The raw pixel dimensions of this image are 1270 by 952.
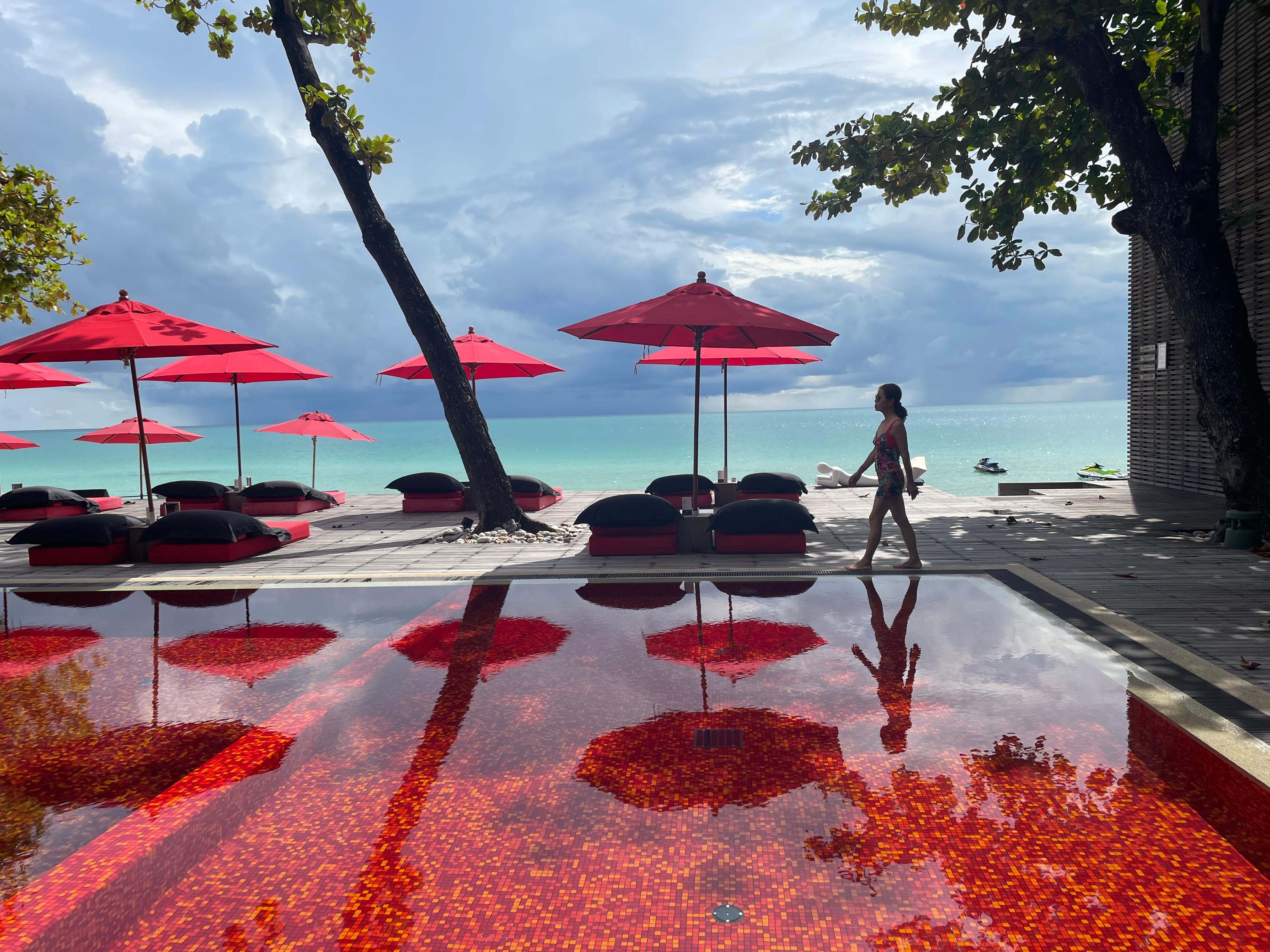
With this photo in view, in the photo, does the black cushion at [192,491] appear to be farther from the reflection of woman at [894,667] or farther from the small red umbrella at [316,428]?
the reflection of woman at [894,667]

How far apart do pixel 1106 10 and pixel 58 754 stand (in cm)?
1323

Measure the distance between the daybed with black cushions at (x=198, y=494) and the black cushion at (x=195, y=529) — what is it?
5953 mm

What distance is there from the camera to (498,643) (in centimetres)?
629

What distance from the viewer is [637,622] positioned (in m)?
6.82

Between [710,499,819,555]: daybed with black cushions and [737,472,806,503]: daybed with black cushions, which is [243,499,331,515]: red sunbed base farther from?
[710,499,819,555]: daybed with black cushions

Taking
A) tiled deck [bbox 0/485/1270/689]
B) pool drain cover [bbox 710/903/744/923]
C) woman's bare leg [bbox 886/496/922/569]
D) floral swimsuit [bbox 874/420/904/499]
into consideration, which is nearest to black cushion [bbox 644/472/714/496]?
tiled deck [bbox 0/485/1270/689]

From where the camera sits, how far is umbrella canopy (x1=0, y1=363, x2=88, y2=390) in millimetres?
15773

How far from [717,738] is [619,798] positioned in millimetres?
829

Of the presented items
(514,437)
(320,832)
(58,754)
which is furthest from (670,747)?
(514,437)

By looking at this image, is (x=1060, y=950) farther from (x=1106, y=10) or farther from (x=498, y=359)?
(x=498, y=359)

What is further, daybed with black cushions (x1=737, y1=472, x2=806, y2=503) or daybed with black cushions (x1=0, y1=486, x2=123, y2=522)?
daybed with black cushions (x1=0, y1=486, x2=123, y2=522)

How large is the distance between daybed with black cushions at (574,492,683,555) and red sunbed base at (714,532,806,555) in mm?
624

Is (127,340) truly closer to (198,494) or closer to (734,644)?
(198,494)

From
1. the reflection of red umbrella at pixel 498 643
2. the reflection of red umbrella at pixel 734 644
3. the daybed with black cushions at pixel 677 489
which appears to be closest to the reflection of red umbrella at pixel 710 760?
the reflection of red umbrella at pixel 734 644
